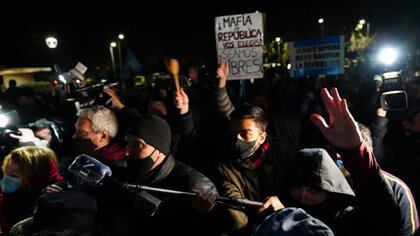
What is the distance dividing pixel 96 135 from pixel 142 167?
1087mm

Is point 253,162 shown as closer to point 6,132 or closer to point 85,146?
point 85,146

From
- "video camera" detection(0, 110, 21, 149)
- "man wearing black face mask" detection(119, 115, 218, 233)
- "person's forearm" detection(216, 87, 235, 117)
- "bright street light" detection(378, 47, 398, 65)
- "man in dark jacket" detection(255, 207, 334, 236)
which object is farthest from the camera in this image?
"bright street light" detection(378, 47, 398, 65)

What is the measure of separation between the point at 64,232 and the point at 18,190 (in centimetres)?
156

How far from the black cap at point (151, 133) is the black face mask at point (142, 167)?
11cm

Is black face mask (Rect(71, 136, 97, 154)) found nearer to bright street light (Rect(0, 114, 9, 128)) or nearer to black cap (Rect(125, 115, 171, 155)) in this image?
black cap (Rect(125, 115, 171, 155))

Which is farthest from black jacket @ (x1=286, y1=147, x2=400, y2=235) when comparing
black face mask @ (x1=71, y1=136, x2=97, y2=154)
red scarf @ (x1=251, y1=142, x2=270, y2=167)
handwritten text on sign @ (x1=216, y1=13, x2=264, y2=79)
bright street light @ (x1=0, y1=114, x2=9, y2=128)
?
handwritten text on sign @ (x1=216, y1=13, x2=264, y2=79)

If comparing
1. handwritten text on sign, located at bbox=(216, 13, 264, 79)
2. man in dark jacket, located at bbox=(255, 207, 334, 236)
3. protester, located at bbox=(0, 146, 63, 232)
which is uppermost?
handwritten text on sign, located at bbox=(216, 13, 264, 79)

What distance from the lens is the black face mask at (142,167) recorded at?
3182 millimetres

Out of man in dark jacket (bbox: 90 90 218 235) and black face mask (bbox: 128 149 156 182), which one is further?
black face mask (bbox: 128 149 156 182)

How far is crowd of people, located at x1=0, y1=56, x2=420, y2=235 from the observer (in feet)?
6.93

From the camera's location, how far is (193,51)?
4106 centimetres

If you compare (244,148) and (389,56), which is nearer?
(244,148)

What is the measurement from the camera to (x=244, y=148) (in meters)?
3.58

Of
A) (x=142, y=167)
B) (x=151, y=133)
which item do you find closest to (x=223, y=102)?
(x=151, y=133)
